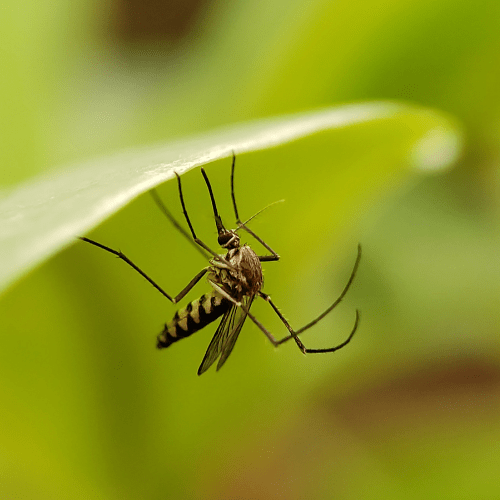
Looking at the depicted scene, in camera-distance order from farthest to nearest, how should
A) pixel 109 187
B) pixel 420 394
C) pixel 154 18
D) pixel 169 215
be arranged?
pixel 154 18 < pixel 420 394 < pixel 169 215 < pixel 109 187

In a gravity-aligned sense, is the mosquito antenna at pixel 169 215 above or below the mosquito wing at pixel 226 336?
above

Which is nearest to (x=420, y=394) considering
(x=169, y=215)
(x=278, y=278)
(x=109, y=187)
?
(x=278, y=278)

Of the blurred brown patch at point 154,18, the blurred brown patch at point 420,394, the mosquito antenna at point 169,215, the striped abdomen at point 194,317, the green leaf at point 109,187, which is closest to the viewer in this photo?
the green leaf at point 109,187

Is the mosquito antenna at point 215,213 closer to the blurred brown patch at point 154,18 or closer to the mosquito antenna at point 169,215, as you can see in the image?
the mosquito antenna at point 169,215

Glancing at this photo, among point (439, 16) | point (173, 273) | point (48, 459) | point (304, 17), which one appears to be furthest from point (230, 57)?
point (48, 459)

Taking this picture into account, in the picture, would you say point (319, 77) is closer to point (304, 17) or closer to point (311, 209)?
point (304, 17)

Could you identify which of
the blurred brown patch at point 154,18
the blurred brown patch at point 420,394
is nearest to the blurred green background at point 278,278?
the blurred brown patch at point 420,394

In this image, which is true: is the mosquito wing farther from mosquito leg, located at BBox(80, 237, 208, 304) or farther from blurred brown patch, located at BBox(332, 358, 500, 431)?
blurred brown patch, located at BBox(332, 358, 500, 431)

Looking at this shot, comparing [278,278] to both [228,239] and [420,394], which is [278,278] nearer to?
[228,239]
